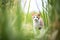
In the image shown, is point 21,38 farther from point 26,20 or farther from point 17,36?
point 26,20

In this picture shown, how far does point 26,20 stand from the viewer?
1559 millimetres

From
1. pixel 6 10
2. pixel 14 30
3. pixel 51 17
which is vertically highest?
pixel 6 10

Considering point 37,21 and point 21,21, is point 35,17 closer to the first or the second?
point 37,21

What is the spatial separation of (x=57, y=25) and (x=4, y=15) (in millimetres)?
601

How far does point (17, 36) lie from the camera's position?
153cm

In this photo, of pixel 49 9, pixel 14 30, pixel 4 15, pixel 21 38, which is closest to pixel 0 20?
pixel 4 15

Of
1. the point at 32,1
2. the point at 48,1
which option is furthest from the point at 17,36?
the point at 48,1

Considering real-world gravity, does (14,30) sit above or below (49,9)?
below

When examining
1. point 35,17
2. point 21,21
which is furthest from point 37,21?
point 21,21

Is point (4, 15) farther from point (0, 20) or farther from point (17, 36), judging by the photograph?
point (17, 36)

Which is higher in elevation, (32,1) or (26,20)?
(32,1)

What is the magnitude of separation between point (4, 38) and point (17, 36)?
0.14 m

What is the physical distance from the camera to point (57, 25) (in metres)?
1.60

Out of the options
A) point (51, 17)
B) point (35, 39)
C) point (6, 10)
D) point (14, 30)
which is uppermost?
point (6, 10)
